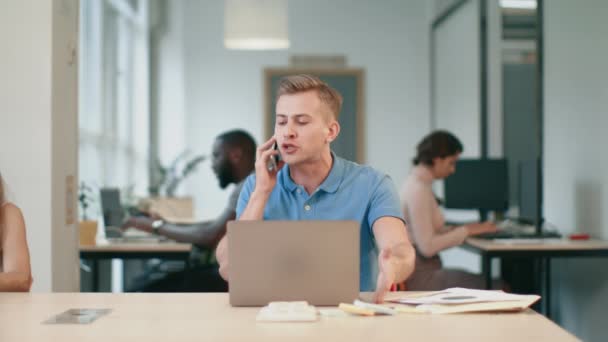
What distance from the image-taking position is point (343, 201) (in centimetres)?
257

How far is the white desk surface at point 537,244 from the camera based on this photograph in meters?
4.46

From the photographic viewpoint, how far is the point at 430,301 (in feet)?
6.62

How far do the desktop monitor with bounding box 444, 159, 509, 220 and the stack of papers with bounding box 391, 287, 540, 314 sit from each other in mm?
3765

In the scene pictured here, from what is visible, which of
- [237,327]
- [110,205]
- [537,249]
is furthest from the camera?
[110,205]

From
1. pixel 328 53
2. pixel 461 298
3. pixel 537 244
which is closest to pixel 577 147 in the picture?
pixel 537 244

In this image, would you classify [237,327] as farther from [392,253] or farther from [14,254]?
[14,254]

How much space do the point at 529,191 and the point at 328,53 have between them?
15.2 ft

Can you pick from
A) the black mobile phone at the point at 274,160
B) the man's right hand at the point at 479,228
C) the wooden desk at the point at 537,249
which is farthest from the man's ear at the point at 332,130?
the man's right hand at the point at 479,228

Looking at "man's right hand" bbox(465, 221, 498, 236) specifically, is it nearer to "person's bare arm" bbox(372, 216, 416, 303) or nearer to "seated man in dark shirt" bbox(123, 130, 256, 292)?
"seated man in dark shirt" bbox(123, 130, 256, 292)

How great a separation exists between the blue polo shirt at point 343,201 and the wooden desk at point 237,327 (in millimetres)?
610

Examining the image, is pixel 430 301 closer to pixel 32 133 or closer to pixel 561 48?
pixel 32 133

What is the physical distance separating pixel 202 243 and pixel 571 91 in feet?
8.20

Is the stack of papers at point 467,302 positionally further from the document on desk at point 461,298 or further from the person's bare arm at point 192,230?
the person's bare arm at point 192,230

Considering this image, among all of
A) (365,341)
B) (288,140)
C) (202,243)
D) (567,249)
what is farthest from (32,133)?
(567,249)
